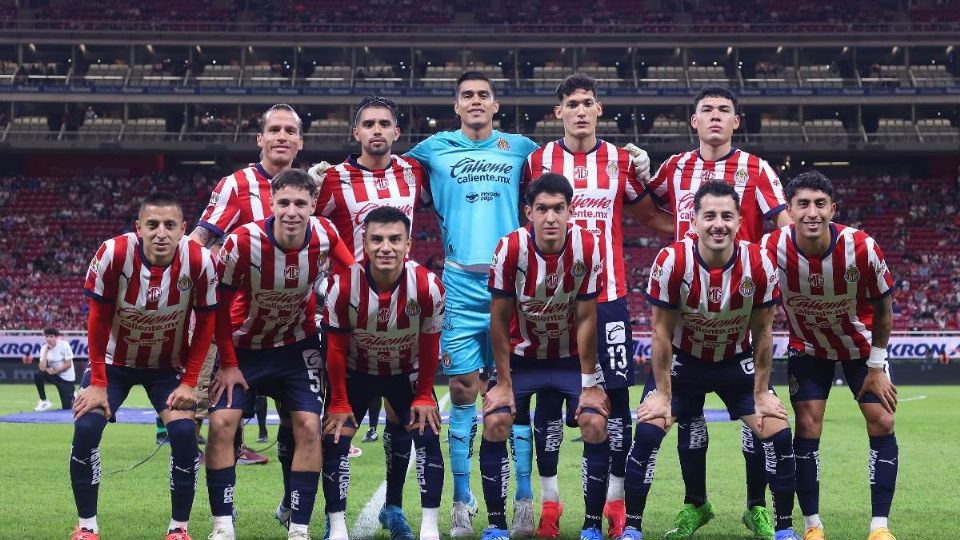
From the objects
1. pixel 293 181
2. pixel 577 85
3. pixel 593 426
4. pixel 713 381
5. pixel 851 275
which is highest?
pixel 577 85

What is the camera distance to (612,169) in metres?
7.00

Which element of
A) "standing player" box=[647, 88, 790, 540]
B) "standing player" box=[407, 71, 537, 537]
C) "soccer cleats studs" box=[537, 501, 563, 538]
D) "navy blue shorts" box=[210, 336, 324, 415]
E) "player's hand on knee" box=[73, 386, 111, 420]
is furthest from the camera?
"standing player" box=[407, 71, 537, 537]

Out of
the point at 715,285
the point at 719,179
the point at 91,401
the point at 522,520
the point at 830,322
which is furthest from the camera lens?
the point at 719,179

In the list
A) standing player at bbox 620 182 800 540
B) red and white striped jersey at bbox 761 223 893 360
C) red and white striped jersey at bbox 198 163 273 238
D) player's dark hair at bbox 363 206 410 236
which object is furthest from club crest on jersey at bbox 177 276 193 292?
red and white striped jersey at bbox 761 223 893 360

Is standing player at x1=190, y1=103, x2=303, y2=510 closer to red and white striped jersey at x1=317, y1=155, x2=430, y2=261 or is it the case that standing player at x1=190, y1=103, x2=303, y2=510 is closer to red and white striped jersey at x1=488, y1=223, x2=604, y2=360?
red and white striped jersey at x1=317, y1=155, x2=430, y2=261

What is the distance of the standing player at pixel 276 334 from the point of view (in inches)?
232

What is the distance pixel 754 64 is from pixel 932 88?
6.56m

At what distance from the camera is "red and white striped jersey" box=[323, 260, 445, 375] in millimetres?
6004

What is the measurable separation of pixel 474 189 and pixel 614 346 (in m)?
1.53

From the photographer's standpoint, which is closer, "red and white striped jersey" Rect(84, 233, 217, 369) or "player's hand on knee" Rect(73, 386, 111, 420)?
"player's hand on knee" Rect(73, 386, 111, 420)

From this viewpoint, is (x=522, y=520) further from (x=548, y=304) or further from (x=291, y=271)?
(x=291, y=271)

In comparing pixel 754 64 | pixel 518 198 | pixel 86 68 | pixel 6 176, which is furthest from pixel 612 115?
pixel 518 198

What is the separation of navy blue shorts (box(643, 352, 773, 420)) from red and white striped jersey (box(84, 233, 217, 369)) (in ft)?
9.48

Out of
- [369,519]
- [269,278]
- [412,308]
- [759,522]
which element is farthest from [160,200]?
[759,522]
